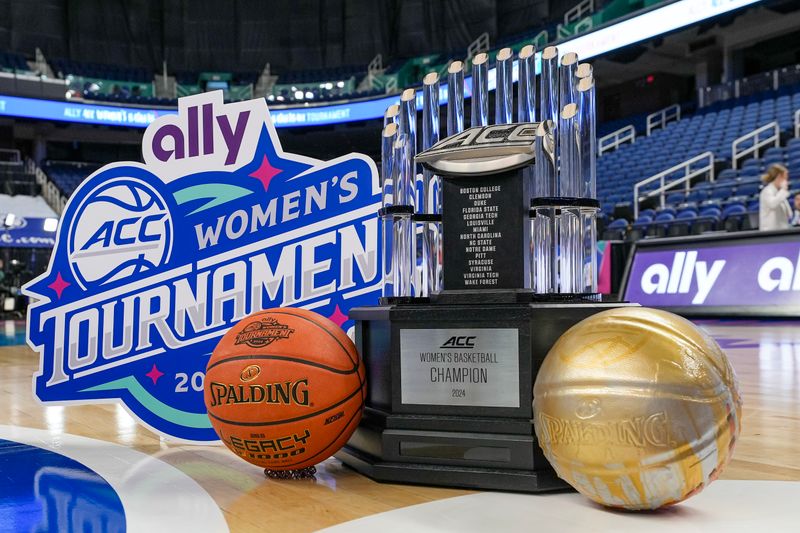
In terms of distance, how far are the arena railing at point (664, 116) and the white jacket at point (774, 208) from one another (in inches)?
397

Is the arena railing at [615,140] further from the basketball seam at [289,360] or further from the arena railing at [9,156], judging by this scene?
the arena railing at [9,156]

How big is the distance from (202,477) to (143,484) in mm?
153

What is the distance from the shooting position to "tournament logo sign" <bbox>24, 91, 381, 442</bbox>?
99.9 inches

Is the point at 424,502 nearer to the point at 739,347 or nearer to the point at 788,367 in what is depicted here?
the point at 788,367

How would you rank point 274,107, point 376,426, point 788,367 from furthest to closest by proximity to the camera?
point 274,107 < point 788,367 < point 376,426

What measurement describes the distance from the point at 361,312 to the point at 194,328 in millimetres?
691

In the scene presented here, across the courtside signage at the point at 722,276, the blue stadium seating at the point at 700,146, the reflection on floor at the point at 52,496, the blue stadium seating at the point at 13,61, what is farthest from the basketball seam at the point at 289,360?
the blue stadium seating at the point at 13,61

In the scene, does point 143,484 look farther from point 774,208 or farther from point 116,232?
point 774,208

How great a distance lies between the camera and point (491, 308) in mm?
1947

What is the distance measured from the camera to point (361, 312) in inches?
87.4

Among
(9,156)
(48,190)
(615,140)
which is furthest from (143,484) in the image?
(9,156)

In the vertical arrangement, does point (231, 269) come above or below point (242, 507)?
above

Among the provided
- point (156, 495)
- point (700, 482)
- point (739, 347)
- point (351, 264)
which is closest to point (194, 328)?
point (351, 264)

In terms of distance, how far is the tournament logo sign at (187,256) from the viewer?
2.54 metres
